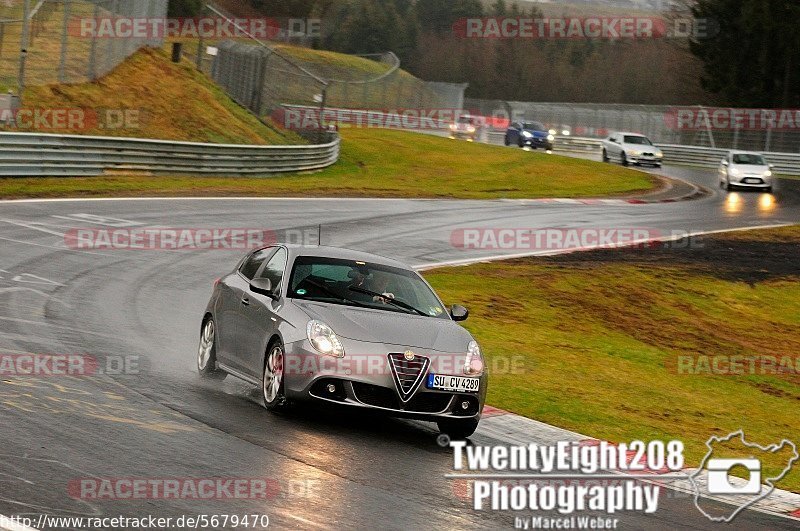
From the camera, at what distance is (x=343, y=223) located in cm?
2825

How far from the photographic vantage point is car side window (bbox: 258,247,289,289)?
11222 mm

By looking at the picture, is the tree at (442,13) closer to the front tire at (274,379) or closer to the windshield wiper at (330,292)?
the windshield wiper at (330,292)

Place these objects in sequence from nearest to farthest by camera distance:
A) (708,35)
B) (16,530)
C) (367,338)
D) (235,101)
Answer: (16,530), (367,338), (235,101), (708,35)

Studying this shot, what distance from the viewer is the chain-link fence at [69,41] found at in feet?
117

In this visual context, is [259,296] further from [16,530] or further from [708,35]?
[708,35]

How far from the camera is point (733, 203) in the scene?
40.7m

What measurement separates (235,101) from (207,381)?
Result: 34.9 m

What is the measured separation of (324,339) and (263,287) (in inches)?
45.8

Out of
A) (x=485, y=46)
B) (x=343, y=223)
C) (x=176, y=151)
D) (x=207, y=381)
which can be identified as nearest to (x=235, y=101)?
(x=176, y=151)

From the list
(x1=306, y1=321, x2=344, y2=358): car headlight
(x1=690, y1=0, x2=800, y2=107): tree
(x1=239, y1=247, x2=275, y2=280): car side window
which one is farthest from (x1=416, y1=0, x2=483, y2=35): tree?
(x1=306, y1=321, x2=344, y2=358): car headlight

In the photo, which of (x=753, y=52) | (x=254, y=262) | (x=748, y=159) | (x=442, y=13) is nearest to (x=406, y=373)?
(x=254, y=262)

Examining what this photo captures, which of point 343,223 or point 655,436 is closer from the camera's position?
point 655,436

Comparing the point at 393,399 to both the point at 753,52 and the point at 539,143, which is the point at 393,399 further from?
the point at 753,52

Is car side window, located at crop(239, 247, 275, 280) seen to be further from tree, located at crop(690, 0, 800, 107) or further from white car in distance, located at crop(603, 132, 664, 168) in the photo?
tree, located at crop(690, 0, 800, 107)
